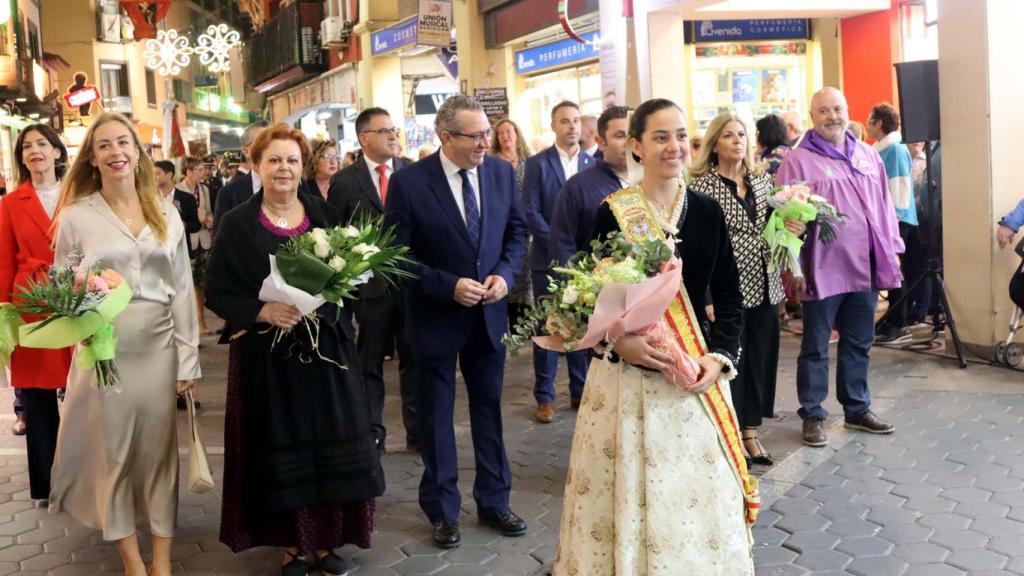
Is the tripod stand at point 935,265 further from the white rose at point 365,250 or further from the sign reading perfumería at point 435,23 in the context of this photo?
the sign reading perfumería at point 435,23

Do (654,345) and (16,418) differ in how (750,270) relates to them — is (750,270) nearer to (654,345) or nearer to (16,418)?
(654,345)

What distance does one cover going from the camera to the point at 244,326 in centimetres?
466

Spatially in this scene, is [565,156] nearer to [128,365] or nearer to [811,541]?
[811,541]

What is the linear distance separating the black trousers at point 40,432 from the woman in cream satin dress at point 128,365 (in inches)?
49.0

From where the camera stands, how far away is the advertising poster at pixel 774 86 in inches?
Answer: 615

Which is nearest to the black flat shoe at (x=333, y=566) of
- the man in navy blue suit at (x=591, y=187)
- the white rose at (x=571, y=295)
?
the white rose at (x=571, y=295)

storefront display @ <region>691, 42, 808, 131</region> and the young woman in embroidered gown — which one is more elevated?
storefront display @ <region>691, 42, 808, 131</region>

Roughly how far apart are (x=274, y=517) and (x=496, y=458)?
1.14 m

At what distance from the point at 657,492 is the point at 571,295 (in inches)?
28.0

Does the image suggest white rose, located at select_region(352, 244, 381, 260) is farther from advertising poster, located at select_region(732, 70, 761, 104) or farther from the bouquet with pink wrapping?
advertising poster, located at select_region(732, 70, 761, 104)

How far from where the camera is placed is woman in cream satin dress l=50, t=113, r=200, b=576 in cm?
474

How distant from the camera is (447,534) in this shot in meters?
5.18

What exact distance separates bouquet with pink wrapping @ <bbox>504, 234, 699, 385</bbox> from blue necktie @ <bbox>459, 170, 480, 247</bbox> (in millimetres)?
1675

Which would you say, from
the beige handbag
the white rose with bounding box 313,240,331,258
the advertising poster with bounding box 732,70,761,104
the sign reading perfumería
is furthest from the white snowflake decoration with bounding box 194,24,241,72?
the white rose with bounding box 313,240,331,258
